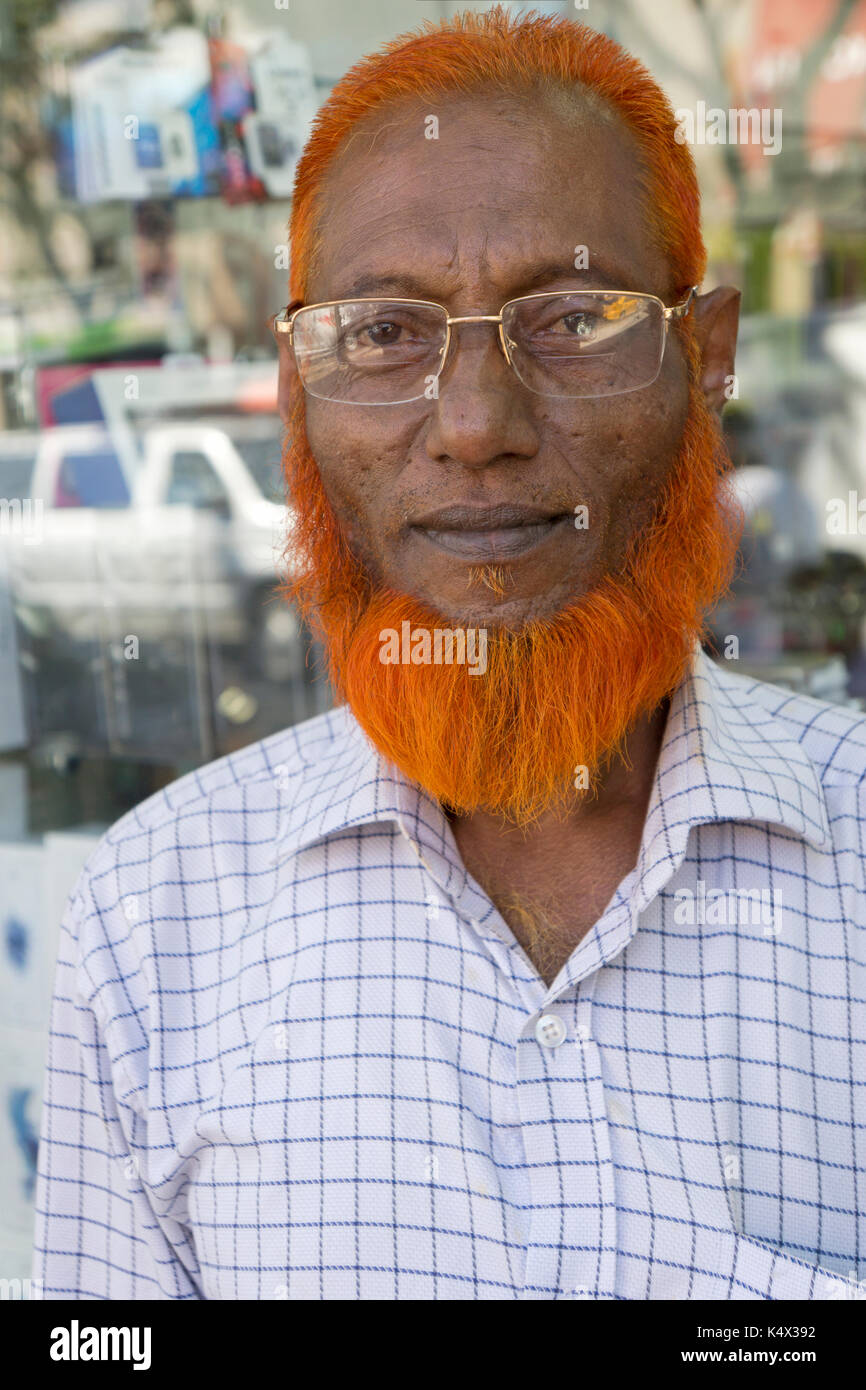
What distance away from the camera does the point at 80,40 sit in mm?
2428

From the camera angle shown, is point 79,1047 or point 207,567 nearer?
point 79,1047

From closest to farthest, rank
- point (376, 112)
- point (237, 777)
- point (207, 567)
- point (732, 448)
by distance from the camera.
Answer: point (376, 112) < point (237, 777) < point (207, 567) < point (732, 448)

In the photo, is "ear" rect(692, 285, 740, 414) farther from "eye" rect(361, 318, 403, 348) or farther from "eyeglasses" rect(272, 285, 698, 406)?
"eye" rect(361, 318, 403, 348)

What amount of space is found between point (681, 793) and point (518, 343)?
0.52 meters

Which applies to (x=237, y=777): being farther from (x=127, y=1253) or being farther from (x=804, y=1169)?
(x=804, y=1169)

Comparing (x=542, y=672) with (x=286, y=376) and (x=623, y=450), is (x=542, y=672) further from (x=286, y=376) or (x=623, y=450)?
(x=286, y=376)

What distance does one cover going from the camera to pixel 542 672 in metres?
1.34

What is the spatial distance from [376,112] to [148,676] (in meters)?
1.38

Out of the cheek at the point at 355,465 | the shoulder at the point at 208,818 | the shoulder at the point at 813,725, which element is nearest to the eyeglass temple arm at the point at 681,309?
the cheek at the point at 355,465

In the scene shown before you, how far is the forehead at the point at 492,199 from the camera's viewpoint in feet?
4.15

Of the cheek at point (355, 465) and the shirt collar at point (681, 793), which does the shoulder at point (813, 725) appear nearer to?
the shirt collar at point (681, 793)

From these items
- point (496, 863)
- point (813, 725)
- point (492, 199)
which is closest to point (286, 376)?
point (492, 199)
